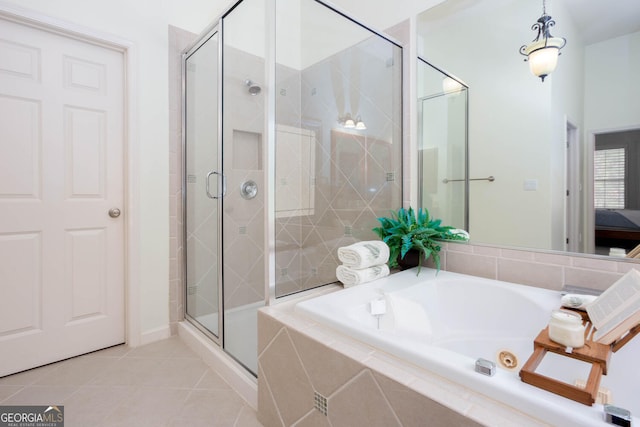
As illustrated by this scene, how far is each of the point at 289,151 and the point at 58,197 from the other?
4.67ft

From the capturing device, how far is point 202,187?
2.17 meters

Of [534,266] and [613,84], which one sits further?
[534,266]

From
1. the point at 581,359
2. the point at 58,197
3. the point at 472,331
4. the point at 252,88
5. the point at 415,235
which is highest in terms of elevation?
the point at 252,88

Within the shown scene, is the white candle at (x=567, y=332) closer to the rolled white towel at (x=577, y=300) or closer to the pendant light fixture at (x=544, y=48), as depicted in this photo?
the rolled white towel at (x=577, y=300)

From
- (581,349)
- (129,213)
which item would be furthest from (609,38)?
(129,213)

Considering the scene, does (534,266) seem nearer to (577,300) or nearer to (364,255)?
(577,300)

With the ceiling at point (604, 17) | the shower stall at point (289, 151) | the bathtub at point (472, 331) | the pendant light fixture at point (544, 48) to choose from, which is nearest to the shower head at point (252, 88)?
the shower stall at point (289, 151)

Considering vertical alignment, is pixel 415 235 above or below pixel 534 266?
above

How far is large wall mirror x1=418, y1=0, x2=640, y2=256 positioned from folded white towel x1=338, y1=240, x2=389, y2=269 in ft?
1.77

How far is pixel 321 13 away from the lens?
6.47 ft

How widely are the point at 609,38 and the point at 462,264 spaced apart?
119 cm

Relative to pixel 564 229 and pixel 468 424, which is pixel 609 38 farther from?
pixel 468 424

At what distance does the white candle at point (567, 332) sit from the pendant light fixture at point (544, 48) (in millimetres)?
1199

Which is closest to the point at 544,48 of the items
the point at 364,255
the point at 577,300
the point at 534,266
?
the point at 534,266
